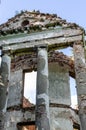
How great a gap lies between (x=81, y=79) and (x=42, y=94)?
1708 mm

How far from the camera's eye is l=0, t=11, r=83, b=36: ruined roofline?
13.1 metres

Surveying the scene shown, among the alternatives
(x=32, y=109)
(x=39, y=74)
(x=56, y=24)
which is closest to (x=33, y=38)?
(x=56, y=24)

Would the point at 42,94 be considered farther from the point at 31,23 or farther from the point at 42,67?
the point at 31,23

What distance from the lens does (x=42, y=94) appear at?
35.6 feet

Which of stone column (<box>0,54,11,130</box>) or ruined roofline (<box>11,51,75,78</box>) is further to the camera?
ruined roofline (<box>11,51,75,78</box>)

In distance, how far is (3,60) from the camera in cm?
1256

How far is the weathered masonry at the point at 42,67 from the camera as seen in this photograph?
11297 mm

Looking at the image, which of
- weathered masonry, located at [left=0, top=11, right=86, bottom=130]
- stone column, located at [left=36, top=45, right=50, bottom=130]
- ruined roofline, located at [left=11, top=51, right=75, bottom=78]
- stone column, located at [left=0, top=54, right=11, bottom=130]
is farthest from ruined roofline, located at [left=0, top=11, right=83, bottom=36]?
ruined roofline, located at [left=11, top=51, right=75, bottom=78]

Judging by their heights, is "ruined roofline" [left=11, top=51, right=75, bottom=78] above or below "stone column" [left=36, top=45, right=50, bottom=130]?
above

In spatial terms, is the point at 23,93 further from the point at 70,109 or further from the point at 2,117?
the point at 2,117

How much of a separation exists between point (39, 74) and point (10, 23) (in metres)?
4.09

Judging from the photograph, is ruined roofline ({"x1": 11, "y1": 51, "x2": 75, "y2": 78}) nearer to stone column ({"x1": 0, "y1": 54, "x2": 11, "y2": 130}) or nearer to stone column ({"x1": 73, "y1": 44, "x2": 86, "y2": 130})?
stone column ({"x1": 0, "y1": 54, "x2": 11, "y2": 130})

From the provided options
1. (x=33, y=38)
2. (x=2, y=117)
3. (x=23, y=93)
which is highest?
(x=33, y=38)

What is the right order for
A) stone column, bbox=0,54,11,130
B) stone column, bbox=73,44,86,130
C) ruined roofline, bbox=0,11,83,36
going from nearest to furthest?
stone column, bbox=73,44,86,130 → stone column, bbox=0,54,11,130 → ruined roofline, bbox=0,11,83,36
